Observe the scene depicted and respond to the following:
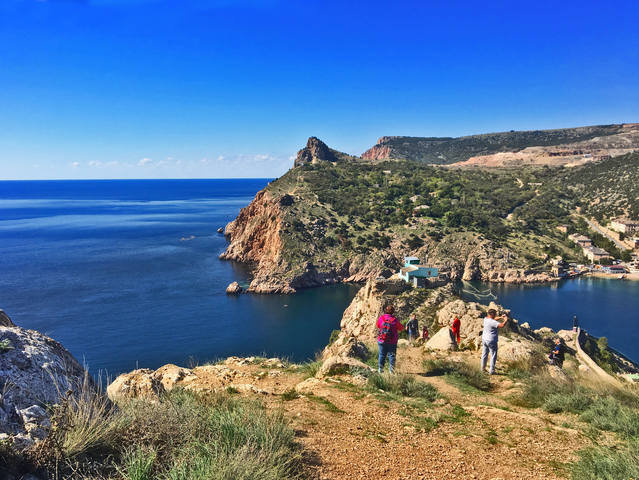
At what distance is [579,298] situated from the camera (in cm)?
5294

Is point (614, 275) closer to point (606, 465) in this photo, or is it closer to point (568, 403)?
point (568, 403)

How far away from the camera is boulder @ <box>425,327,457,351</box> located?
37.5ft

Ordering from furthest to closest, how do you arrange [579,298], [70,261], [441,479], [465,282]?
[70,261] < [465,282] < [579,298] < [441,479]

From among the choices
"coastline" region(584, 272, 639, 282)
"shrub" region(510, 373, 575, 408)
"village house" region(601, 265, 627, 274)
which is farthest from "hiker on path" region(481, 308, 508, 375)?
"village house" region(601, 265, 627, 274)

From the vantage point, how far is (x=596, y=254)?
6531cm

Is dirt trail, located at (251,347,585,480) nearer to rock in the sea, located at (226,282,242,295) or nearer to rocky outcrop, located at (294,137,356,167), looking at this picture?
rock in the sea, located at (226,282,242,295)

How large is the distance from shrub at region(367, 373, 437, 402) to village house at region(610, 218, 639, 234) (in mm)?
82541

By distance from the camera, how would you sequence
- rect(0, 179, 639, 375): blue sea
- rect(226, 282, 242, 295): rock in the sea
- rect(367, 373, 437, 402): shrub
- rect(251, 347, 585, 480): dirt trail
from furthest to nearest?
rect(226, 282, 242, 295): rock in the sea, rect(0, 179, 639, 375): blue sea, rect(367, 373, 437, 402): shrub, rect(251, 347, 585, 480): dirt trail

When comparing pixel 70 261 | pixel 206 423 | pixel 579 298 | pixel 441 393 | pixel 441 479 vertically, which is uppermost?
pixel 206 423

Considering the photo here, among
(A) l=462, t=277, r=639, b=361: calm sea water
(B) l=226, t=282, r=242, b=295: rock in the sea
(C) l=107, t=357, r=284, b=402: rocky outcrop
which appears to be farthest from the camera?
(B) l=226, t=282, r=242, b=295: rock in the sea

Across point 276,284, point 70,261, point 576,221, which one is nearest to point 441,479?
point 276,284

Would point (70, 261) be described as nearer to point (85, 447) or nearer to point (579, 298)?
point (85, 447)

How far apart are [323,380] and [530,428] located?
3.61m

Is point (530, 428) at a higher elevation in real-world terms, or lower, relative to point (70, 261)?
higher
